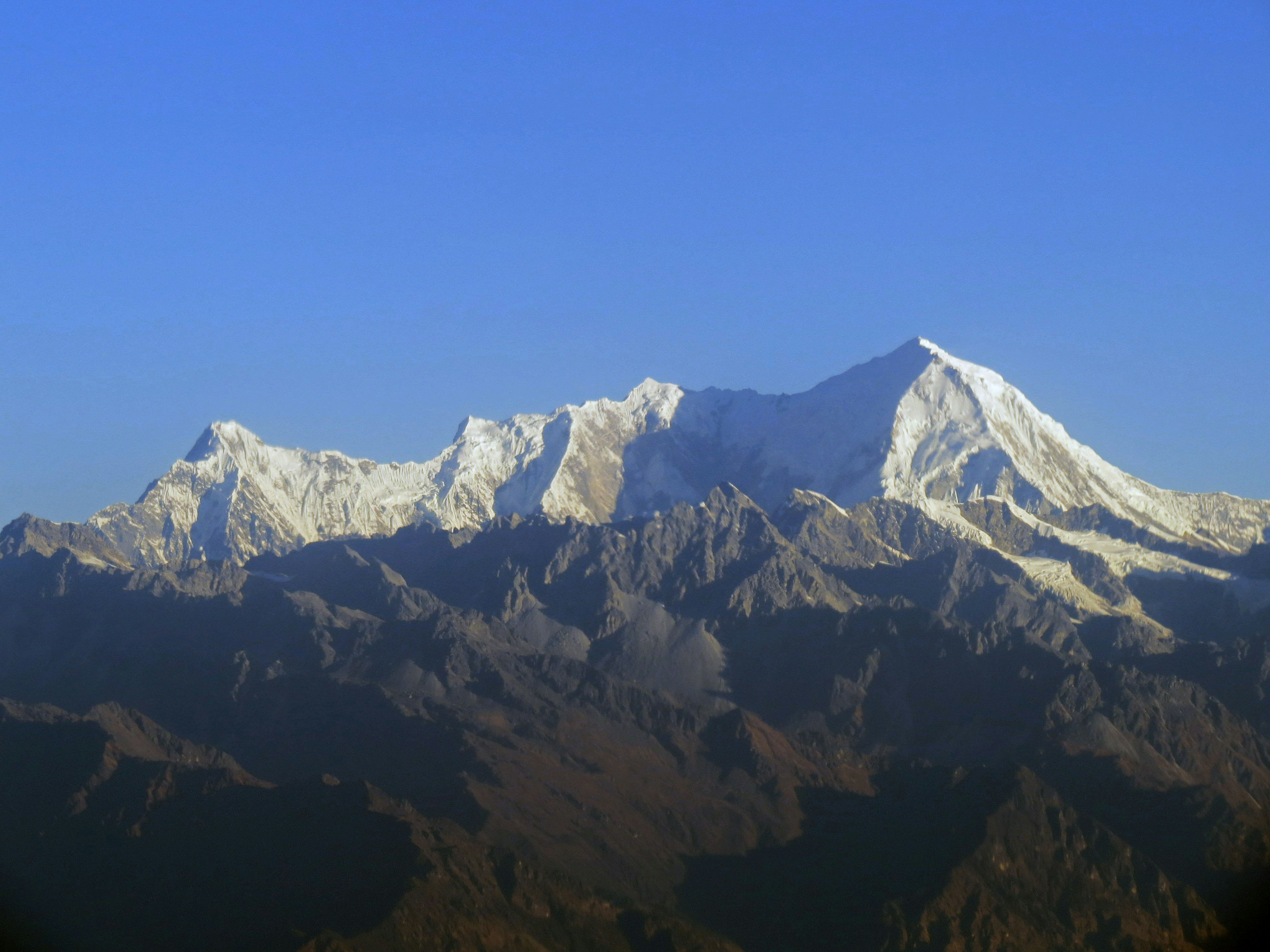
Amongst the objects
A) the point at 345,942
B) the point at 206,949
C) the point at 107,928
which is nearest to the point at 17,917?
the point at 107,928

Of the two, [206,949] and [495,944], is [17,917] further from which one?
[495,944]

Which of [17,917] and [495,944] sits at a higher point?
[17,917]

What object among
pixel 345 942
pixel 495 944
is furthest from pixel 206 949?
pixel 495 944

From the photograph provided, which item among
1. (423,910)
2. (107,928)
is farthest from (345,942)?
(107,928)

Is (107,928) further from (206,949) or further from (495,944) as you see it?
(495,944)

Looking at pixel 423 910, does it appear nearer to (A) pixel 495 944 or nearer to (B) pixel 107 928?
(A) pixel 495 944

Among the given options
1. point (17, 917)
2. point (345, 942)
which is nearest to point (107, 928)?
point (17, 917)

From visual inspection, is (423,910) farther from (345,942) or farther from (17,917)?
(17,917)
